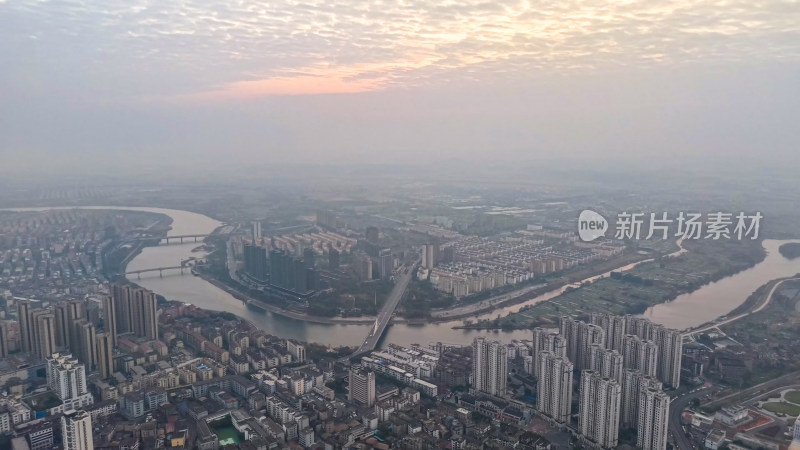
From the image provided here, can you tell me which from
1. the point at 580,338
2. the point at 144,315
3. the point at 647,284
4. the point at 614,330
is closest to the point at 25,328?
the point at 144,315

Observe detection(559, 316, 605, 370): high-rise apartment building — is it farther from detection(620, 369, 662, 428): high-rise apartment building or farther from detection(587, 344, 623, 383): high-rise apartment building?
detection(620, 369, 662, 428): high-rise apartment building

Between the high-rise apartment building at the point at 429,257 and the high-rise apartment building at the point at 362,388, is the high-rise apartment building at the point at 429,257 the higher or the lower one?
the higher one

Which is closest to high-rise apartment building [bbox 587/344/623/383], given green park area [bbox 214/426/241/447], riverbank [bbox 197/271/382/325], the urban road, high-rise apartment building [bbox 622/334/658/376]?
high-rise apartment building [bbox 622/334/658/376]

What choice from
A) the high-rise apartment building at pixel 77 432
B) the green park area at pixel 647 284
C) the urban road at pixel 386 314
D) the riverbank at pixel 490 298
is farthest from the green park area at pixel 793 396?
the high-rise apartment building at pixel 77 432

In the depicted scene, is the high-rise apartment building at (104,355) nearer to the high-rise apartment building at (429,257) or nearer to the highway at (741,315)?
the high-rise apartment building at (429,257)

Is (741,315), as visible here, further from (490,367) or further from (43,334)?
(43,334)

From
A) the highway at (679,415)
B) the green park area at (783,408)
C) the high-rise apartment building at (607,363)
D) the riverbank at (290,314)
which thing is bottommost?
the riverbank at (290,314)

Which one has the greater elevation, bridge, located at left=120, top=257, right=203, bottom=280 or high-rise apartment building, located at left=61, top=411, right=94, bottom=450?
high-rise apartment building, located at left=61, top=411, right=94, bottom=450
